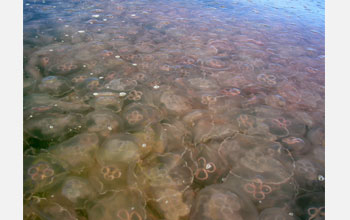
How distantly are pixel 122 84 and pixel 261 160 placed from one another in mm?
1840

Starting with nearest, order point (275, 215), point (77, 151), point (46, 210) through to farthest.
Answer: point (46, 210) < point (275, 215) < point (77, 151)

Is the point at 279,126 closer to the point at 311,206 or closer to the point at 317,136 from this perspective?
the point at 317,136

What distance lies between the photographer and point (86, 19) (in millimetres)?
4484

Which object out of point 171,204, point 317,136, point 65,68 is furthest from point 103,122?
point 317,136

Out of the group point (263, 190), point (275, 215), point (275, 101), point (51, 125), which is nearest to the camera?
point (275, 215)

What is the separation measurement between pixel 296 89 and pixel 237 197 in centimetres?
206

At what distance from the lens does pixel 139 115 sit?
7.51 ft

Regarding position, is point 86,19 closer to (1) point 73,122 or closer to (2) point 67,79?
(2) point 67,79

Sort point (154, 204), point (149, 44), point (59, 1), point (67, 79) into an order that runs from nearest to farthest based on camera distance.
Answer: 1. point (154, 204)
2. point (67, 79)
3. point (149, 44)
4. point (59, 1)

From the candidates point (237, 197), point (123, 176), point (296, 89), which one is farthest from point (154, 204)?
point (296, 89)

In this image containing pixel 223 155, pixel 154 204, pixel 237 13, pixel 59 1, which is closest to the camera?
pixel 154 204

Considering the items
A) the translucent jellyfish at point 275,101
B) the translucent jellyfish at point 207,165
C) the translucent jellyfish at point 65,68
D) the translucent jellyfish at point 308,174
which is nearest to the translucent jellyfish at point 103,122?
the translucent jellyfish at point 207,165

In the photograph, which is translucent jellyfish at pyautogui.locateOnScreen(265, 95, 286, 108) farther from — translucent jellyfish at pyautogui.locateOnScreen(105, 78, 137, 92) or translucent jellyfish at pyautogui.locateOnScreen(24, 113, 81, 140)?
translucent jellyfish at pyautogui.locateOnScreen(24, 113, 81, 140)

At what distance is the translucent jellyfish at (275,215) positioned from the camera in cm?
156
